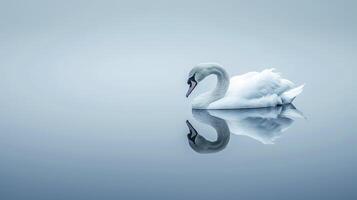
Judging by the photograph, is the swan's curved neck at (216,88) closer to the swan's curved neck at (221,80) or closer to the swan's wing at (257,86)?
the swan's curved neck at (221,80)

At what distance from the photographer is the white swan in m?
9.22

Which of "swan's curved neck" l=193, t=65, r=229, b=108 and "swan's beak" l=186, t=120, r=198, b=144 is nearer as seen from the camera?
"swan's beak" l=186, t=120, r=198, b=144

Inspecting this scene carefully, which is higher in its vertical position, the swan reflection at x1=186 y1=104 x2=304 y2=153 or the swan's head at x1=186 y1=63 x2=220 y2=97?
the swan's head at x1=186 y1=63 x2=220 y2=97

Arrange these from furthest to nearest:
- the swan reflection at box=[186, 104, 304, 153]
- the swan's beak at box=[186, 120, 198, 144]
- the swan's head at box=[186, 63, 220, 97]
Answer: the swan's head at box=[186, 63, 220, 97]
the swan's beak at box=[186, 120, 198, 144]
the swan reflection at box=[186, 104, 304, 153]

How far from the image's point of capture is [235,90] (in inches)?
367

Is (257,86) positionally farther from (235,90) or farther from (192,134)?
(192,134)

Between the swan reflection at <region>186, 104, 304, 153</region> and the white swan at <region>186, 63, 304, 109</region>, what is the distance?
105 mm

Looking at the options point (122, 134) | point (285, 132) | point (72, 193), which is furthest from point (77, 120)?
point (72, 193)

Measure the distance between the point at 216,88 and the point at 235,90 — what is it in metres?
0.26

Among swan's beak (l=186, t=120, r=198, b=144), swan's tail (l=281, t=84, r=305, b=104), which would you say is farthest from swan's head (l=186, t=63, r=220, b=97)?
swan's tail (l=281, t=84, r=305, b=104)

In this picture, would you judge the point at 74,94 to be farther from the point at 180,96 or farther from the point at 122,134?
the point at 122,134

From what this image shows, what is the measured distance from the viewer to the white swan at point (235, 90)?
9.22 metres

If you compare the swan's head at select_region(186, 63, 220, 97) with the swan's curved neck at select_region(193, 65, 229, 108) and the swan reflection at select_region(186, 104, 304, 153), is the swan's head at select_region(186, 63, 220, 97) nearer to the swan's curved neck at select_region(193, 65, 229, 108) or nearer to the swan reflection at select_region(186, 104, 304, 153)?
the swan's curved neck at select_region(193, 65, 229, 108)

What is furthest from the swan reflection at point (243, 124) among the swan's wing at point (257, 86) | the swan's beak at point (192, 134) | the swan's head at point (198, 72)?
the swan's head at point (198, 72)
